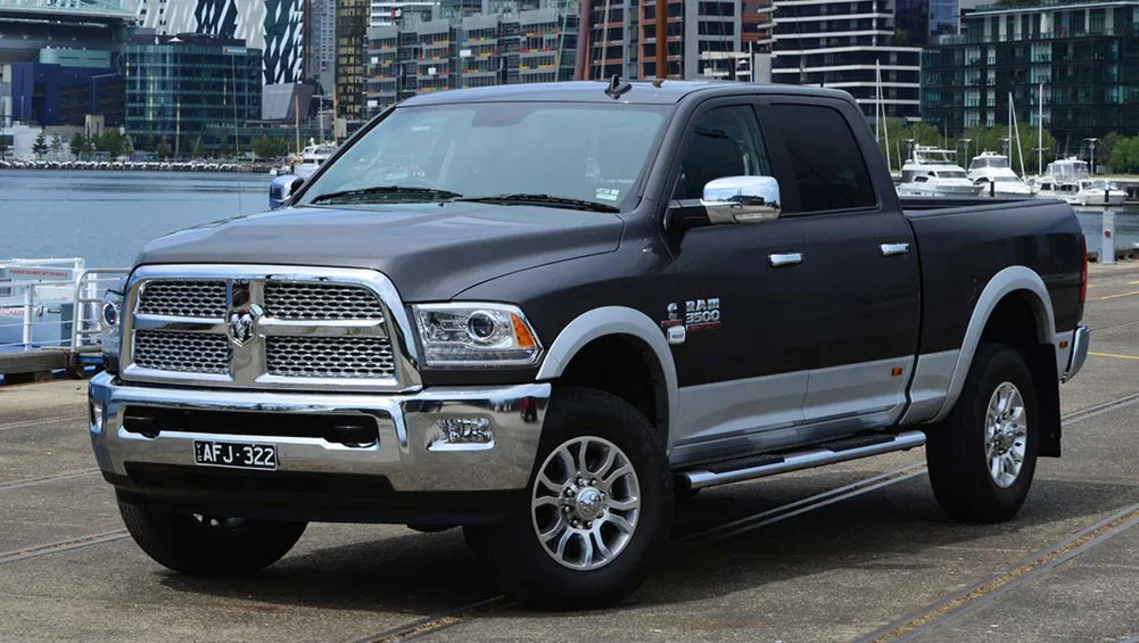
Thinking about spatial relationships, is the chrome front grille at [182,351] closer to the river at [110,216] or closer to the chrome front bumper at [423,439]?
the chrome front bumper at [423,439]

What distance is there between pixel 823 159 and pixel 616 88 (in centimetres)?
103

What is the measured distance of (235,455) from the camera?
724 centimetres

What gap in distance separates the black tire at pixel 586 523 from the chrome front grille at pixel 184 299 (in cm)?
121

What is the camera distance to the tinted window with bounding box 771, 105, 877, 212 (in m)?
8.99

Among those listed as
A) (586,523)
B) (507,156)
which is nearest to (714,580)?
(586,523)

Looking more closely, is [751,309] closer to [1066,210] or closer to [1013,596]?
[1013,596]

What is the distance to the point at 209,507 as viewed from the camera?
746 cm

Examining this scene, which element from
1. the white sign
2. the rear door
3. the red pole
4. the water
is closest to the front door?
the rear door

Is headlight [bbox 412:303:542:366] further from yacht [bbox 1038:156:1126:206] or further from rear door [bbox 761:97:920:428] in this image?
yacht [bbox 1038:156:1126:206]

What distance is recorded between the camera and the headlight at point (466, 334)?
7094 millimetres

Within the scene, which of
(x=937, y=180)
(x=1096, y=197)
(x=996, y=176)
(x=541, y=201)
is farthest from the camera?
(x=1096, y=197)

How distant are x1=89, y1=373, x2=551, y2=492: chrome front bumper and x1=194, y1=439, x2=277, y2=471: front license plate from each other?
0.02 meters

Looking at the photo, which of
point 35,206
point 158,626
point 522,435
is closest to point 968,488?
point 522,435

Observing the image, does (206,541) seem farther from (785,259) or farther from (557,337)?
(785,259)
